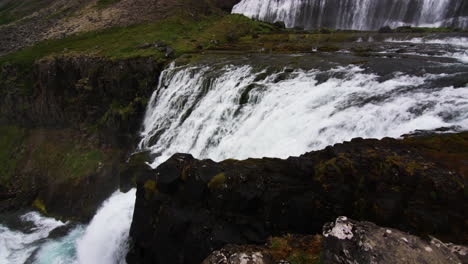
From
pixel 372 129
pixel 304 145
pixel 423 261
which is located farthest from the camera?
pixel 304 145

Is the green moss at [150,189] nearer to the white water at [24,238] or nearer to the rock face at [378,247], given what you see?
the rock face at [378,247]

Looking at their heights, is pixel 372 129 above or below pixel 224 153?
above

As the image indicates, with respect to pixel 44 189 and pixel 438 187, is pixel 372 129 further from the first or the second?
pixel 44 189

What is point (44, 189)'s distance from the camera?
2194cm

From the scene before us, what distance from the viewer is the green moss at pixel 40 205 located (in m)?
19.8

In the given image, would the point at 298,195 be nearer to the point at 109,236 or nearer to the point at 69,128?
the point at 109,236

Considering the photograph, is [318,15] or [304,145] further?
[318,15]

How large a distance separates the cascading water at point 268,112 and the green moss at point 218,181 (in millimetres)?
4082

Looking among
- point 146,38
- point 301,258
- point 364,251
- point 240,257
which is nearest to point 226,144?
point 240,257

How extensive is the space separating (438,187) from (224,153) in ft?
29.9

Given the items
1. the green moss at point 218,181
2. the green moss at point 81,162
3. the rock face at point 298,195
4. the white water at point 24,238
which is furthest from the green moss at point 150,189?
the green moss at point 81,162

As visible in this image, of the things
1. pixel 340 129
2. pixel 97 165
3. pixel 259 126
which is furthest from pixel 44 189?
pixel 340 129

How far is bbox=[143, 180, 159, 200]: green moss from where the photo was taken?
336 inches

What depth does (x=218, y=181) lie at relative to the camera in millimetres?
7473
